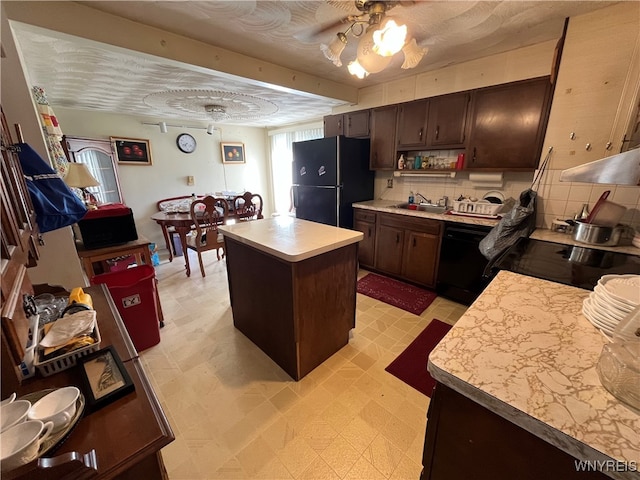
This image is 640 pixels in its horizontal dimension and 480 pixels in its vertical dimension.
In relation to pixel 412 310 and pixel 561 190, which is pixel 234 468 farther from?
pixel 561 190

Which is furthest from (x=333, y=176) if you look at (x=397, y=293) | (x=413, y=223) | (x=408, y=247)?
(x=397, y=293)

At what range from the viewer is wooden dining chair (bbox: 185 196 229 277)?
3.36 metres

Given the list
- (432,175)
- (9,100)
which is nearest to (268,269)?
(9,100)

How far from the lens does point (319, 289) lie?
5.63 feet

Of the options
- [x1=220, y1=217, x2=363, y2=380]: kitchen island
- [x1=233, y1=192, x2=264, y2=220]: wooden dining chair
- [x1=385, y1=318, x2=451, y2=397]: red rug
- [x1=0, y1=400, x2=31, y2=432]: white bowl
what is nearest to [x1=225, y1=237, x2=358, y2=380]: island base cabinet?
[x1=220, y1=217, x2=363, y2=380]: kitchen island

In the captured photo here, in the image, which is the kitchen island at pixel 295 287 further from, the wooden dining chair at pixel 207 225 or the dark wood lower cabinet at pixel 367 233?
the wooden dining chair at pixel 207 225

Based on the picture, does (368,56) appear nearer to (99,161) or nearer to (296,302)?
(296,302)

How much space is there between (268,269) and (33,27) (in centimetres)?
207

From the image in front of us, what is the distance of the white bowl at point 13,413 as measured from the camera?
0.57 meters

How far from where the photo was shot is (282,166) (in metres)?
5.82

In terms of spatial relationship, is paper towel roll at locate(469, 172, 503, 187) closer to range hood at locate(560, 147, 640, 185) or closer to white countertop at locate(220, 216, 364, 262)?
white countertop at locate(220, 216, 364, 262)

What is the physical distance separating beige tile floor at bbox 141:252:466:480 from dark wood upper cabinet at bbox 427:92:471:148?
187 cm

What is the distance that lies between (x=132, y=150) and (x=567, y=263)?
556 cm

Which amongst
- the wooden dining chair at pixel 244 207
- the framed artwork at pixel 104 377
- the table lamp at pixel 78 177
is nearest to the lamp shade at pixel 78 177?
the table lamp at pixel 78 177
